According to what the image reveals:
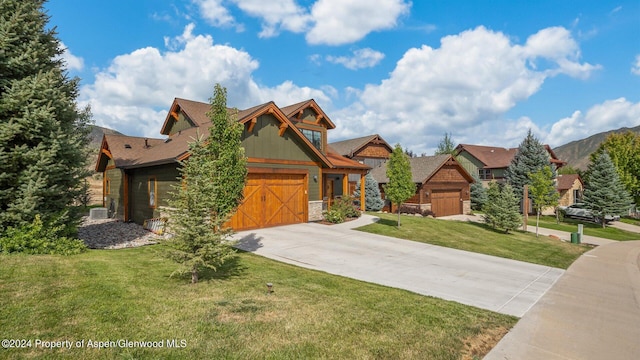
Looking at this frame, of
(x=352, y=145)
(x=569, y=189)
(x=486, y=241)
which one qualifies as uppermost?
(x=352, y=145)

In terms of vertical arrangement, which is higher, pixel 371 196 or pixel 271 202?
pixel 271 202

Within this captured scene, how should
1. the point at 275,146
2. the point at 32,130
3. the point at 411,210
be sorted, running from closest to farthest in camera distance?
the point at 32,130
the point at 275,146
the point at 411,210

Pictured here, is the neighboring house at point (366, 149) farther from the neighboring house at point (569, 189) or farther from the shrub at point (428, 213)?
the neighboring house at point (569, 189)

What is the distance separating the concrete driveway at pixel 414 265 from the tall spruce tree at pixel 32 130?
241 inches

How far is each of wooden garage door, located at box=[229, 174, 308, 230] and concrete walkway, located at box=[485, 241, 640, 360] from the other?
1179 centimetres

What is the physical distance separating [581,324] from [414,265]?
189 inches

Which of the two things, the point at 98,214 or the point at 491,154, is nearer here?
the point at 98,214

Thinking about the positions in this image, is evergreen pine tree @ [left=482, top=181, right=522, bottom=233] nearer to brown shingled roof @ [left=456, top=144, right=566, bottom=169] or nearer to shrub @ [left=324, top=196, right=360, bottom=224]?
shrub @ [left=324, top=196, right=360, bottom=224]

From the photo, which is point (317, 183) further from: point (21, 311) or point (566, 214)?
point (566, 214)

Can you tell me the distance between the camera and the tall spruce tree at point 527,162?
119 ft

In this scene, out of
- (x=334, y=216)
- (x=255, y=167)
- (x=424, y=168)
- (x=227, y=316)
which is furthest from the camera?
(x=424, y=168)

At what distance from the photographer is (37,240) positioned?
9.23 metres

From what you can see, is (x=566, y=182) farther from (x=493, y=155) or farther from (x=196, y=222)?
(x=196, y=222)

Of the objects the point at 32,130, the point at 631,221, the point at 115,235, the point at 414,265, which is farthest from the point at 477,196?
the point at 32,130
